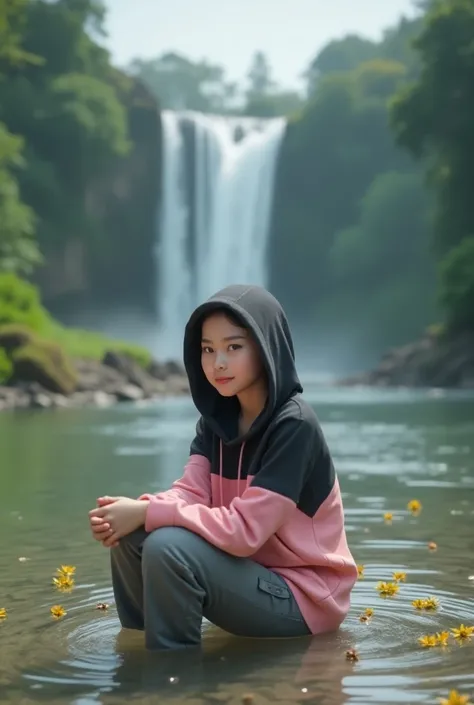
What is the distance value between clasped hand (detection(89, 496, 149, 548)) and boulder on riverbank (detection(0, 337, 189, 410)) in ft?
73.9

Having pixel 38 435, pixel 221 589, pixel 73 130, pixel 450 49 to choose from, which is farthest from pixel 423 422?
pixel 73 130

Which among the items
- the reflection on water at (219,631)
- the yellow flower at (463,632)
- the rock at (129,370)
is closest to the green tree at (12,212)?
the rock at (129,370)

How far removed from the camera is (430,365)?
37781 mm

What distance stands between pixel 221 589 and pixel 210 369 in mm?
709

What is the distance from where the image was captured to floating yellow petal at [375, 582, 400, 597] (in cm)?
500

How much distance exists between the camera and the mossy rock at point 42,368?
93.7 ft

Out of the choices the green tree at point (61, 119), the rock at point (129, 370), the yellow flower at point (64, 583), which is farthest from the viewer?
the green tree at point (61, 119)

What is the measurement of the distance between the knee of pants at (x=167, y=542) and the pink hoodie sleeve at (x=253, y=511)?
0.13 feet

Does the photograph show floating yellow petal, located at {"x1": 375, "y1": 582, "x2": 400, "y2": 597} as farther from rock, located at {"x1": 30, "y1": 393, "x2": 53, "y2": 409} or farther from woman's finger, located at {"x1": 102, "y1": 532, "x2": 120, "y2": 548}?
rock, located at {"x1": 30, "y1": 393, "x2": 53, "y2": 409}

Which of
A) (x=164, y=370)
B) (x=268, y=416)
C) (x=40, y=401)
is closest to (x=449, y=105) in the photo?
(x=164, y=370)

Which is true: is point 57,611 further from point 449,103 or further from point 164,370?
point 449,103

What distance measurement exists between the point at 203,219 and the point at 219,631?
4921 cm

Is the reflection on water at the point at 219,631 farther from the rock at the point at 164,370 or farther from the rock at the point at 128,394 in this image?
the rock at the point at 164,370

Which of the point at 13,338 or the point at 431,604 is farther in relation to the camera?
the point at 13,338
